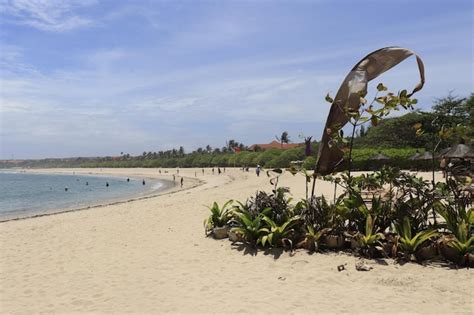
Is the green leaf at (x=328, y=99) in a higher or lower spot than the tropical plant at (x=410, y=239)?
higher

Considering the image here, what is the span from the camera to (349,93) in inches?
295

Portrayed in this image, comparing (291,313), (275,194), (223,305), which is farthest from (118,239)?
(291,313)

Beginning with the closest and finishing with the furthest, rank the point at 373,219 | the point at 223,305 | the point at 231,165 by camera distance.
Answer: the point at 223,305 < the point at 373,219 < the point at 231,165

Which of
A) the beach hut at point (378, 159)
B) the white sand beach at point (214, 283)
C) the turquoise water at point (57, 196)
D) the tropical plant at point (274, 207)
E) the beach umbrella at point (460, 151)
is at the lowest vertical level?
the turquoise water at point (57, 196)

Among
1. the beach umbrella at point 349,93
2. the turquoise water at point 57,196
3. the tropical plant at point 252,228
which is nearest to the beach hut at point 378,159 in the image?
the turquoise water at point 57,196

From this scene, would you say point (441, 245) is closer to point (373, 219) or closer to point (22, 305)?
point (373, 219)

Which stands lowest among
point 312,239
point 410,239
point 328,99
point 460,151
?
point 312,239

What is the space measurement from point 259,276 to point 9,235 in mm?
8638

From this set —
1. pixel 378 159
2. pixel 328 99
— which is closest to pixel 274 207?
pixel 328 99

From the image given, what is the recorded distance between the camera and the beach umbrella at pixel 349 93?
7402 millimetres

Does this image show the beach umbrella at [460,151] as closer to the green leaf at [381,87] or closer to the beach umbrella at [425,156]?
the beach umbrella at [425,156]

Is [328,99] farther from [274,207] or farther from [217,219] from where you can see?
[217,219]

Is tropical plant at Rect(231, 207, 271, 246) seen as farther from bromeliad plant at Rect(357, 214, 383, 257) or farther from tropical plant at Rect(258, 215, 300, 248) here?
bromeliad plant at Rect(357, 214, 383, 257)

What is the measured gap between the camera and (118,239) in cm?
912
